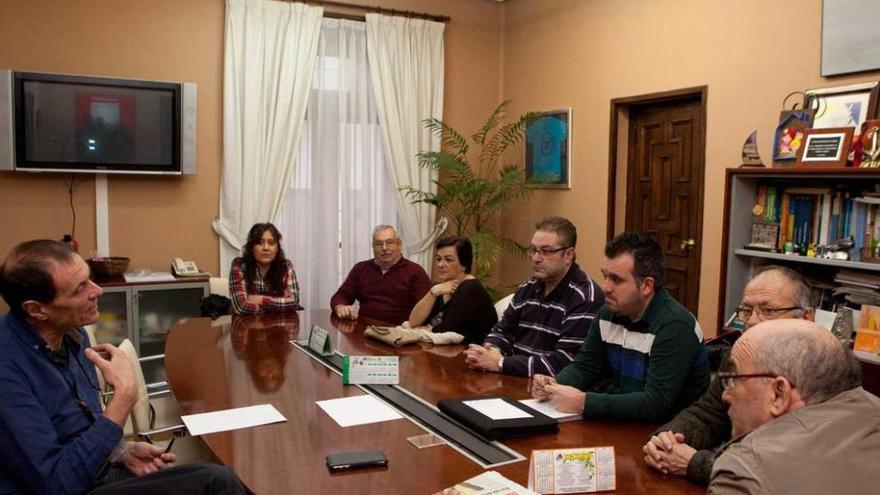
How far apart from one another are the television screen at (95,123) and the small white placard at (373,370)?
3.23 metres

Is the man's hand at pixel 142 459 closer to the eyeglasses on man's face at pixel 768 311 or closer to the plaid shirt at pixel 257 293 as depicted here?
the eyeglasses on man's face at pixel 768 311

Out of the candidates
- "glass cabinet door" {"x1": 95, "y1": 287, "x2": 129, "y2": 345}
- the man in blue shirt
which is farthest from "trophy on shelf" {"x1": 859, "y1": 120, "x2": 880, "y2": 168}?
"glass cabinet door" {"x1": 95, "y1": 287, "x2": 129, "y2": 345}

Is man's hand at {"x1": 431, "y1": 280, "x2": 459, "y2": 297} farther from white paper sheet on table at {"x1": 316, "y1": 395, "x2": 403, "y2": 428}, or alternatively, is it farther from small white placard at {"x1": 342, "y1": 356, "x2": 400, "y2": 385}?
white paper sheet on table at {"x1": 316, "y1": 395, "x2": 403, "y2": 428}

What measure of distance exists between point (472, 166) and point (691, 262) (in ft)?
8.00

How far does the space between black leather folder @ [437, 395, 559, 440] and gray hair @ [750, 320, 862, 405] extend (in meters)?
0.78

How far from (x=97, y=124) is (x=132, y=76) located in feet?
1.51

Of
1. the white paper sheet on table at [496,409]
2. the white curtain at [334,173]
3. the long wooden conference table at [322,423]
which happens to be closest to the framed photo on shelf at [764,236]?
the long wooden conference table at [322,423]

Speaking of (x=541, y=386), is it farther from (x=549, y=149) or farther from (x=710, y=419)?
(x=549, y=149)

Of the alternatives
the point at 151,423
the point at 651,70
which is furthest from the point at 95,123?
the point at 651,70

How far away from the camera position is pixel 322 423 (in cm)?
221

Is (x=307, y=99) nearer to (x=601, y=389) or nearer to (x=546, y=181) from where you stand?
(x=546, y=181)

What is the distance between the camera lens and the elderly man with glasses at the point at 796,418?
1.27 m

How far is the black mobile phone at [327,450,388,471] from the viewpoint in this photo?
1.85 meters

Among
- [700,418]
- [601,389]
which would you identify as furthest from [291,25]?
[700,418]
